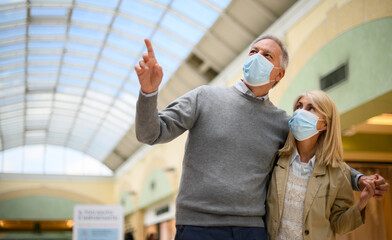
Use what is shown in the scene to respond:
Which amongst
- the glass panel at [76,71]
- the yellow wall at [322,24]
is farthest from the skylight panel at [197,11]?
the glass panel at [76,71]

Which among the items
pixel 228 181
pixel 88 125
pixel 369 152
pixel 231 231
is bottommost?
pixel 231 231

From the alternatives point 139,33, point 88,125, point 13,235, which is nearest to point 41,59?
point 139,33

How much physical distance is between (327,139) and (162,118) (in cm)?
117

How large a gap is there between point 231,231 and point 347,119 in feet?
20.2

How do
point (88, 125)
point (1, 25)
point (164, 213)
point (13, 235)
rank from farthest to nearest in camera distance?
point (13, 235), point (88, 125), point (164, 213), point (1, 25)

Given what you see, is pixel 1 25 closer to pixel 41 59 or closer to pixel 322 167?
pixel 41 59

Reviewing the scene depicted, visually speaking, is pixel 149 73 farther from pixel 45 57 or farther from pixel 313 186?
pixel 45 57

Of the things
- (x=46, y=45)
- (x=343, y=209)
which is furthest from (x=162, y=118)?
(x=46, y=45)

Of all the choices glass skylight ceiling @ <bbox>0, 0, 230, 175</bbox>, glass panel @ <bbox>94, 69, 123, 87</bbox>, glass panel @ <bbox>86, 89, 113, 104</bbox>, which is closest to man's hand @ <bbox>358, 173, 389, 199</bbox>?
glass skylight ceiling @ <bbox>0, 0, 230, 175</bbox>

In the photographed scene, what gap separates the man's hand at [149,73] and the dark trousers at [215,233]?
767 mm

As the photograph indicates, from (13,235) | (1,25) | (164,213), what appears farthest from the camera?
(13,235)

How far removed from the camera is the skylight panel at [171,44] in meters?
15.9

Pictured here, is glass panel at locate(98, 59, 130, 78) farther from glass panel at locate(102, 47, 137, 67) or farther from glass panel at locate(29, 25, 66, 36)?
glass panel at locate(29, 25, 66, 36)

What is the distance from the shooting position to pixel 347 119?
800 centimetres
